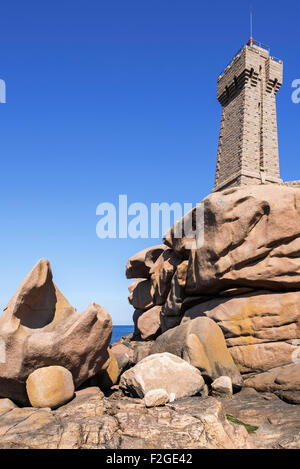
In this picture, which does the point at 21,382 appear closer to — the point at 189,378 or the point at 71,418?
the point at 71,418

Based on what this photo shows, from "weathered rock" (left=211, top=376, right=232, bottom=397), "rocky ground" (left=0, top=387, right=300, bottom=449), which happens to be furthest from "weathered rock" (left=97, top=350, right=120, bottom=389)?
"weathered rock" (left=211, top=376, right=232, bottom=397)

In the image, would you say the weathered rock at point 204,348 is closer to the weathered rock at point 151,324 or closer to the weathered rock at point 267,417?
the weathered rock at point 267,417

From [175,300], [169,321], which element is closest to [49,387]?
[175,300]

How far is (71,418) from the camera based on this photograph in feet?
18.0

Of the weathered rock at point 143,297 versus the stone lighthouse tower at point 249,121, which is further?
the stone lighthouse tower at point 249,121

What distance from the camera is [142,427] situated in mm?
5121

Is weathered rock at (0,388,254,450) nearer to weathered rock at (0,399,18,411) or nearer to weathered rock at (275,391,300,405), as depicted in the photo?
weathered rock at (0,399,18,411)

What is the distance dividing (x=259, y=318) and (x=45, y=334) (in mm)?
6498

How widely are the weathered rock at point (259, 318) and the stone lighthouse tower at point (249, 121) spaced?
16.3 metres

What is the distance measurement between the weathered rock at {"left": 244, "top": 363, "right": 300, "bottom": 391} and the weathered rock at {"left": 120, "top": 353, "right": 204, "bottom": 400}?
7.09 ft

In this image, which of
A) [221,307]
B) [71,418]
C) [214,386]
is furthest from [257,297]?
[71,418]

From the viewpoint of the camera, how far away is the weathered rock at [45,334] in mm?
6973

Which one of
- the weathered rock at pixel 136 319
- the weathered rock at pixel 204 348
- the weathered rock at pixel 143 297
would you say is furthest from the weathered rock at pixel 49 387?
the weathered rock at pixel 136 319

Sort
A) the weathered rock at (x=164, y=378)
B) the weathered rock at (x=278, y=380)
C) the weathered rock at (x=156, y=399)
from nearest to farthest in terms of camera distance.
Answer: the weathered rock at (x=156, y=399) < the weathered rock at (x=164, y=378) < the weathered rock at (x=278, y=380)
